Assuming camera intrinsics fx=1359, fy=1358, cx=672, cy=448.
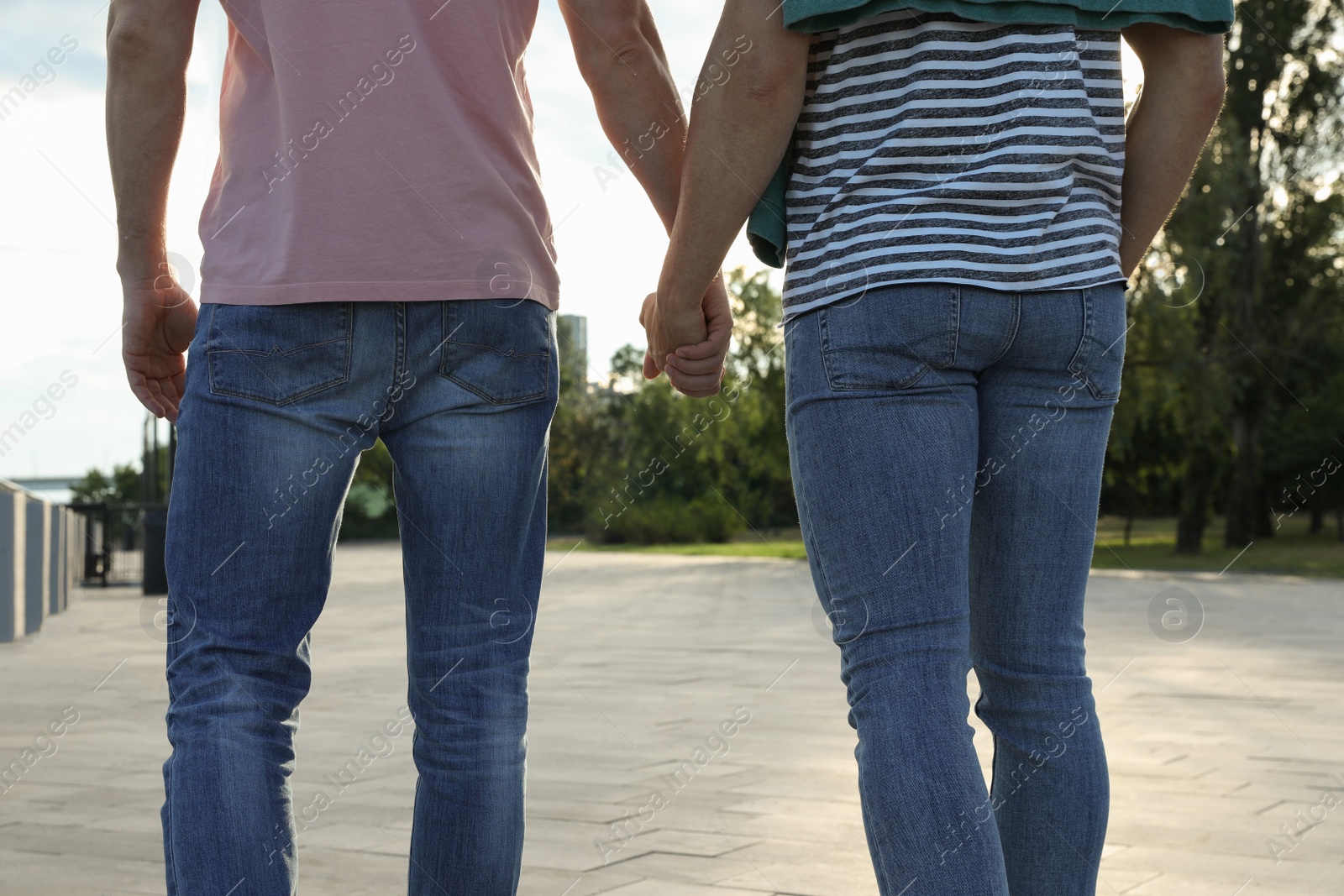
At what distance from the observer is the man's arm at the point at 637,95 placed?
228 centimetres

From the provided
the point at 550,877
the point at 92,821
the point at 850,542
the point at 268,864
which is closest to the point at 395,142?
the point at 850,542

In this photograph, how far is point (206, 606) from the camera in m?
1.82

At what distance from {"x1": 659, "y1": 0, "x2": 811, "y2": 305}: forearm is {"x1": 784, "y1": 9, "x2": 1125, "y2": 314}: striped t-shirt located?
9cm

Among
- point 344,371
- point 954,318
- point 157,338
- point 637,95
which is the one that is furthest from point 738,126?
point 157,338

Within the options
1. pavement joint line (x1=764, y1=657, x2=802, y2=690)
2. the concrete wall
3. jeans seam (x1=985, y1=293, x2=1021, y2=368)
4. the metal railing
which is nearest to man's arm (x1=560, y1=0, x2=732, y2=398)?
jeans seam (x1=985, y1=293, x2=1021, y2=368)

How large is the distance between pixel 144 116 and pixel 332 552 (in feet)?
2.28

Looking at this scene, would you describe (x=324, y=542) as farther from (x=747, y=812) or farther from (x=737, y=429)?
(x=737, y=429)

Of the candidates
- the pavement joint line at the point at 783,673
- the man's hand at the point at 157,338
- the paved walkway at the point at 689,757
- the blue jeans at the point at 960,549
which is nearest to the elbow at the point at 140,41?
the man's hand at the point at 157,338

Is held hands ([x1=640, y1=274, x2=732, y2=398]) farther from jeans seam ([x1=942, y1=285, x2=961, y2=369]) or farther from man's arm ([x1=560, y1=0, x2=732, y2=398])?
jeans seam ([x1=942, y1=285, x2=961, y2=369])

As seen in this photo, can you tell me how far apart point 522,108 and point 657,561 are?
26013mm

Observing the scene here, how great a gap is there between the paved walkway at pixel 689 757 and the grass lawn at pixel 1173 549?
446 inches

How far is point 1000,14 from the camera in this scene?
1.81m

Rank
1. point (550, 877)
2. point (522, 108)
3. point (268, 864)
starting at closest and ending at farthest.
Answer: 1. point (268, 864)
2. point (522, 108)
3. point (550, 877)

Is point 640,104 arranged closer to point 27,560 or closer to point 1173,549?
point 27,560
